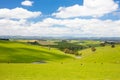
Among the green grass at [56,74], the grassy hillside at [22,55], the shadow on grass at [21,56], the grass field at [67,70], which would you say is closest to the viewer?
the green grass at [56,74]

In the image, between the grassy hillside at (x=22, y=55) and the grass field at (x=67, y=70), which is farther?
the grassy hillside at (x=22, y=55)

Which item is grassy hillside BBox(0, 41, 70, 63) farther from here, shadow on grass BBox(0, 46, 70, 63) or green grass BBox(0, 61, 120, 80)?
green grass BBox(0, 61, 120, 80)

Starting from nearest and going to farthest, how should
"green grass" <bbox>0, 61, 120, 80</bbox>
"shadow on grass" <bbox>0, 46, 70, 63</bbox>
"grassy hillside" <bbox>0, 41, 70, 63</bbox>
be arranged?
"green grass" <bbox>0, 61, 120, 80</bbox> → "shadow on grass" <bbox>0, 46, 70, 63</bbox> → "grassy hillside" <bbox>0, 41, 70, 63</bbox>

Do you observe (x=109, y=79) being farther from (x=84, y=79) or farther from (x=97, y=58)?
(x=97, y=58)

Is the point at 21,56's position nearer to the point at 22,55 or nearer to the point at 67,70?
the point at 22,55

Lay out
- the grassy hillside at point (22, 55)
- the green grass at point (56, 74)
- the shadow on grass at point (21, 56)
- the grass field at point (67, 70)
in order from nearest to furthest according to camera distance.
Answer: the green grass at point (56, 74), the grass field at point (67, 70), the shadow on grass at point (21, 56), the grassy hillside at point (22, 55)

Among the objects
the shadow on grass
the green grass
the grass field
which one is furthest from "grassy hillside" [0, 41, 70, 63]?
the green grass

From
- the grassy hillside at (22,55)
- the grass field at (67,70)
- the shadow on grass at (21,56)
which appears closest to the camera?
the grass field at (67,70)

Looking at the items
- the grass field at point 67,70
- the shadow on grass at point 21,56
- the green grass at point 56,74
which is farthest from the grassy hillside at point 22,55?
the green grass at point 56,74

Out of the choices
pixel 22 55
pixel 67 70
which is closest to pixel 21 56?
pixel 22 55

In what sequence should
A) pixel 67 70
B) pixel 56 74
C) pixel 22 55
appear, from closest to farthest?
pixel 56 74, pixel 67 70, pixel 22 55

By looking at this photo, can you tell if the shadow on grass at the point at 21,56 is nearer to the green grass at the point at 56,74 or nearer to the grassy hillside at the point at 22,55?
the grassy hillside at the point at 22,55

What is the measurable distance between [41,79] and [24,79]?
10.2 ft

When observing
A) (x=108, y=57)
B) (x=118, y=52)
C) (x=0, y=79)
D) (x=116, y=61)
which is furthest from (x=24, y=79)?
(x=118, y=52)
